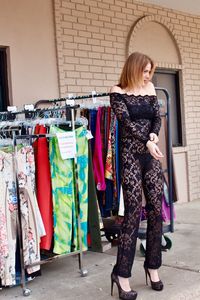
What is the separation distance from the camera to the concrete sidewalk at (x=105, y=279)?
3.39 m

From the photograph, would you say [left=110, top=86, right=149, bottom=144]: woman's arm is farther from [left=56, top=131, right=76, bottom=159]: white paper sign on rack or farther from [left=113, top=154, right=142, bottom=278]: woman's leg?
[left=56, top=131, right=76, bottom=159]: white paper sign on rack

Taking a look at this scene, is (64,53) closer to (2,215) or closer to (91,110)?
(91,110)

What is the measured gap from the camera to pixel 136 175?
10.5 feet

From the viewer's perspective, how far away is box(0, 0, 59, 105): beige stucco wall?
5203 mm

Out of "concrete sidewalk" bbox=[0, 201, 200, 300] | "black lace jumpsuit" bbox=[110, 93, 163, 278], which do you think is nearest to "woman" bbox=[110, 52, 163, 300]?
"black lace jumpsuit" bbox=[110, 93, 163, 278]

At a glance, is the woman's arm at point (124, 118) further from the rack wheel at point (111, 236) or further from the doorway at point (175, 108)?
the doorway at point (175, 108)

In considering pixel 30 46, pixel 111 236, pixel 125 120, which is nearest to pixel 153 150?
pixel 125 120

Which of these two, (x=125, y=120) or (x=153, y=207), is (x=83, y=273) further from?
(x=125, y=120)

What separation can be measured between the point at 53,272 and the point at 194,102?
479 centimetres

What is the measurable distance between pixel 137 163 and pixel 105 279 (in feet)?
3.61

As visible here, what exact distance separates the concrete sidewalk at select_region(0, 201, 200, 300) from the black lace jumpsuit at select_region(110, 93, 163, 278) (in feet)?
0.94

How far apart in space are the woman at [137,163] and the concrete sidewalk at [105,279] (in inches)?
7.8

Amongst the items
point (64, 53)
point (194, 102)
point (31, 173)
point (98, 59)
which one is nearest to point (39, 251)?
point (31, 173)

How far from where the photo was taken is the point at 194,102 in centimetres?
794
